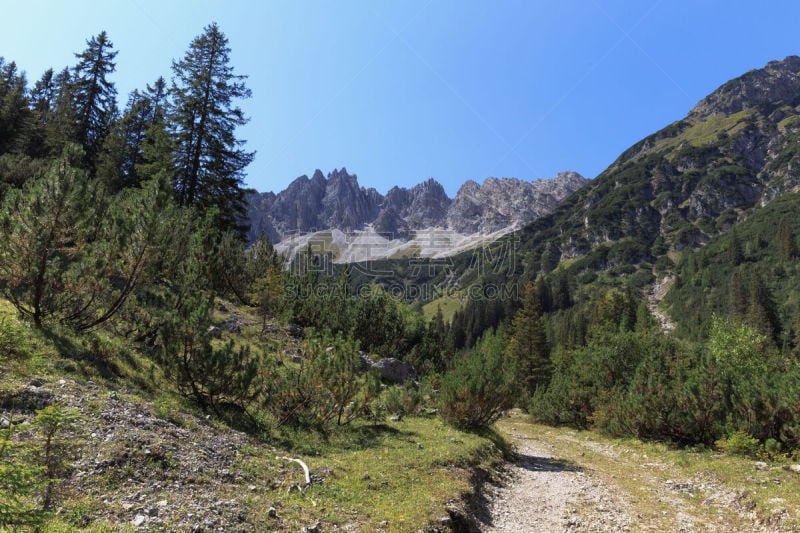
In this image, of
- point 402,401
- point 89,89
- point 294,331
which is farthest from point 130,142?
point 402,401

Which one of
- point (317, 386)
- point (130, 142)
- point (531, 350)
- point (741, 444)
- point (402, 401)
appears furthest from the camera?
point (531, 350)

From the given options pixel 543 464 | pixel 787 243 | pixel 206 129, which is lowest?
pixel 543 464

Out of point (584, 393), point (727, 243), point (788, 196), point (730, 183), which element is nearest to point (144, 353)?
point (584, 393)

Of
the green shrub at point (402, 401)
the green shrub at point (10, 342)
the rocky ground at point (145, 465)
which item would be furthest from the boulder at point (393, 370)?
the green shrub at point (10, 342)

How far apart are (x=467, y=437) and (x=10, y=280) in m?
14.8

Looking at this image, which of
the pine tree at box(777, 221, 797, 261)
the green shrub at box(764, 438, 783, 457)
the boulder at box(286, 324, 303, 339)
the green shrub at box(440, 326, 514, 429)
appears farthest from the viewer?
the pine tree at box(777, 221, 797, 261)

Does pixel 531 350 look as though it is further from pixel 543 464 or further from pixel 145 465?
pixel 145 465

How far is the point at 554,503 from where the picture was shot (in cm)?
1063

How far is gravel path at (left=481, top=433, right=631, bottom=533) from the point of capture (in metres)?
9.00

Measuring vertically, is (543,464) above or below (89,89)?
below

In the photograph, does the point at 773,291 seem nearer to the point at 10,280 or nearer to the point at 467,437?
the point at 467,437

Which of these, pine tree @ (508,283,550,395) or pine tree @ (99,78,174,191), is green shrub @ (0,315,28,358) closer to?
pine tree @ (99,78,174,191)

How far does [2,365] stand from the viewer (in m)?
8.01

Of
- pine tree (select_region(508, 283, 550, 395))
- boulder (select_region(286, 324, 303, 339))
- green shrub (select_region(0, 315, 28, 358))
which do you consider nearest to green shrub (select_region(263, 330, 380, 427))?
green shrub (select_region(0, 315, 28, 358))
